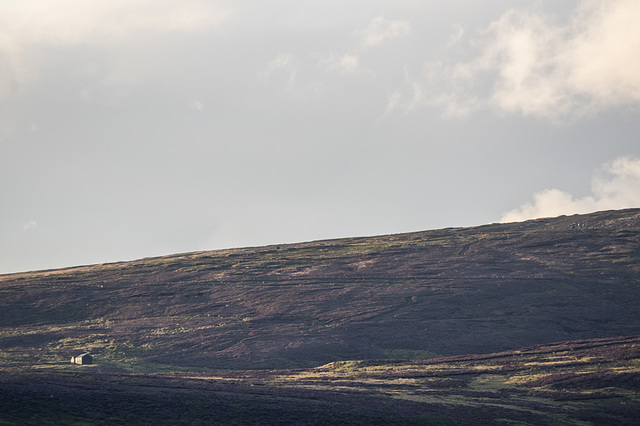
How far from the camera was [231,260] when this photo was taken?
15638 cm

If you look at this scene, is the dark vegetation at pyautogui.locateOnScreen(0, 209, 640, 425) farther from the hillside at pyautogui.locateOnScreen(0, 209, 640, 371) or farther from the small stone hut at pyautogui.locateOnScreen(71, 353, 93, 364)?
the small stone hut at pyautogui.locateOnScreen(71, 353, 93, 364)

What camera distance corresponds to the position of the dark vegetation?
48125 millimetres

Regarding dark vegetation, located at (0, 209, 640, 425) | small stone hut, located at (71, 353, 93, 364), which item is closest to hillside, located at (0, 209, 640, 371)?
dark vegetation, located at (0, 209, 640, 425)

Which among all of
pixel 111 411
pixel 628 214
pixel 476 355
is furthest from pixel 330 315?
pixel 628 214

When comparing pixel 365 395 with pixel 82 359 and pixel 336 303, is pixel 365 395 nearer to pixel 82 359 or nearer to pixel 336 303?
pixel 82 359

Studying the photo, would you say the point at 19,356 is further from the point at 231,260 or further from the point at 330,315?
the point at 231,260

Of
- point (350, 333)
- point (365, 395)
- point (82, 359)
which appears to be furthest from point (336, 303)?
point (365, 395)

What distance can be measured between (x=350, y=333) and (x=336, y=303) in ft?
49.6

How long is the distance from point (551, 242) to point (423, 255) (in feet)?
95.3

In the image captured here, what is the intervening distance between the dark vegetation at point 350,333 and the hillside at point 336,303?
1.66ft

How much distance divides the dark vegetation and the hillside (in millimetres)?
A: 507

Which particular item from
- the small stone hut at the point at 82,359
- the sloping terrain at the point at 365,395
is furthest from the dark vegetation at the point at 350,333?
the small stone hut at the point at 82,359

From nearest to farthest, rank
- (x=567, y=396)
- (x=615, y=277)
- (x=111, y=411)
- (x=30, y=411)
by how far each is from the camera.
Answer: (x=30, y=411) < (x=111, y=411) < (x=567, y=396) < (x=615, y=277)

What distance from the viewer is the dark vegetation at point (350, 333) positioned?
48125 millimetres
